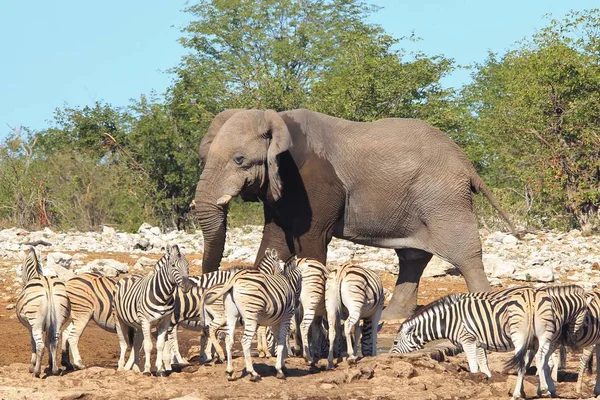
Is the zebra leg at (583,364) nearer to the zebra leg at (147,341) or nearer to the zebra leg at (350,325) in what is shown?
the zebra leg at (350,325)

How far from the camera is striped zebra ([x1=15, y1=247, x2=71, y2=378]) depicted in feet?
34.9

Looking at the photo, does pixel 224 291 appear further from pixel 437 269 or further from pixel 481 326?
pixel 437 269

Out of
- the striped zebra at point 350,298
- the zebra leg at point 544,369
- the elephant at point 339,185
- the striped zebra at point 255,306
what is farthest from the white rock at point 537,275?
the striped zebra at point 255,306

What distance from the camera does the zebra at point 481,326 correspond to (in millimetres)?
10492

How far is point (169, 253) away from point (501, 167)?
2738 centimetres

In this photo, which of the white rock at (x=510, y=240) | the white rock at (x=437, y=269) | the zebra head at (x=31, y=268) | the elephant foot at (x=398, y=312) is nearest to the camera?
the zebra head at (x=31, y=268)

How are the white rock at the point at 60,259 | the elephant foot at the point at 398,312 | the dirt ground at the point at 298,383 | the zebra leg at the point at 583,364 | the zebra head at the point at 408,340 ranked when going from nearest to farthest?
the dirt ground at the point at 298,383 < the zebra leg at the point at 583,364 < the zebra head at the point at 408,340 < the elephant foot at the point at 398,312 < the white rock at the point at 60,259

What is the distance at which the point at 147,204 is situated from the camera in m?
35.0

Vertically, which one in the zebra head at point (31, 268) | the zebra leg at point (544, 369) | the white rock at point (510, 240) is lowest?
the zebra leg at point (544, 369)

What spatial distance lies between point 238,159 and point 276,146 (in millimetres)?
504

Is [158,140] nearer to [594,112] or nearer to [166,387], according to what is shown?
[594,112]

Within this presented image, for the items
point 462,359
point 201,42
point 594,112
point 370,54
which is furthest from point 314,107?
point 462,359

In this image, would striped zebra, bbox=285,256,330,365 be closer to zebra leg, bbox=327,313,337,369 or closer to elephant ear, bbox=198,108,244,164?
zebra leg, bbox=327,313,337,369

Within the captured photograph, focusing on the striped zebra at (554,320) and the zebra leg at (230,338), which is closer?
the zebra leg at (230,338)
